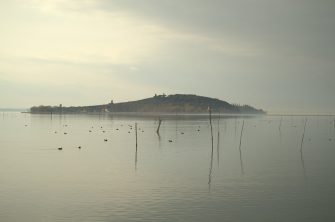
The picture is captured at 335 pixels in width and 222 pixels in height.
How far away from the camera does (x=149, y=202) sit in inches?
870

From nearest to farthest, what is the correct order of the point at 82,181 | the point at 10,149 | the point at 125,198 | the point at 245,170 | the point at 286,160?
the point at 125,198 < the point at 82,181 < the point at 245,170 < the point at 286,160 < the point at 10,149

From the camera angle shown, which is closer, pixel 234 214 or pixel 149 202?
pixel 234 214

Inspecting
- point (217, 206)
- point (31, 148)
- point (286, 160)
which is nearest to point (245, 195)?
point (217, 206)

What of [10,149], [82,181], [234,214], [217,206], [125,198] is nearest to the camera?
[234,214]

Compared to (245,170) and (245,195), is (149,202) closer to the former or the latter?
(245,195)

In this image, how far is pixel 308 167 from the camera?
35.6 m

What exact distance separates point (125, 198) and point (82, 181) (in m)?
6.24

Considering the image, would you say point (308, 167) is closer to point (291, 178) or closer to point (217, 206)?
point (291, 178)

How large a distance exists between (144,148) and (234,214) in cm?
3192

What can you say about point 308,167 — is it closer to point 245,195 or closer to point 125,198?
point 245,195

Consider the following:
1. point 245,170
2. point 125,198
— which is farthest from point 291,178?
point 125,198

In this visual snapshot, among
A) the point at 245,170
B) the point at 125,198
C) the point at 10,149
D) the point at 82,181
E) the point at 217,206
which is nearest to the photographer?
the point at 217,206

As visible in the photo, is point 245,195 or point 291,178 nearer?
point 245,195

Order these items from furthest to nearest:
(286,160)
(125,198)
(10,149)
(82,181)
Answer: (10,149) → (286,160) → (82,181) → (125,198)
